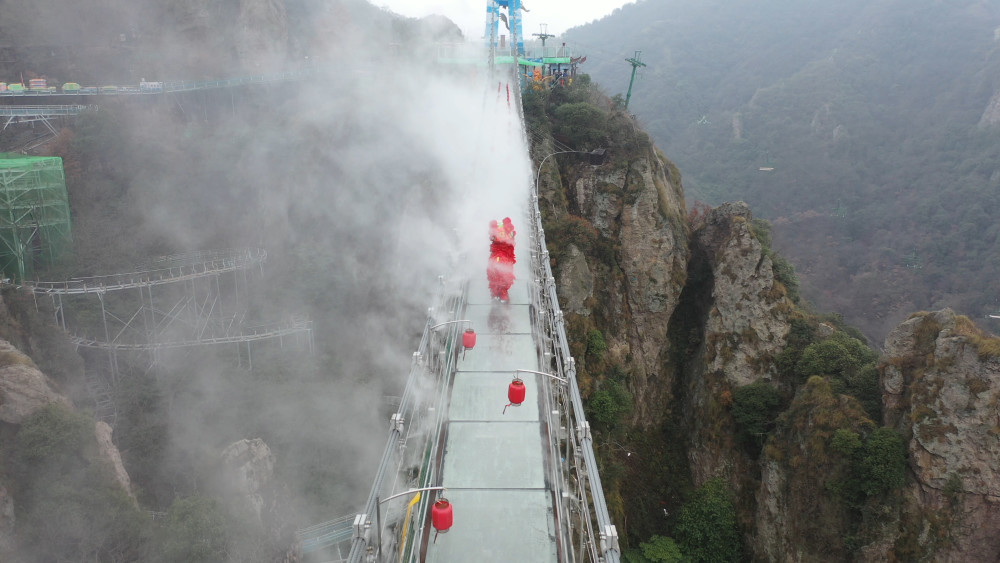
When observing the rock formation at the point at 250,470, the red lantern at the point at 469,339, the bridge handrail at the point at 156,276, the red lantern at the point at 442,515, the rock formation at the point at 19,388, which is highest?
the red lantern at the point at 469,339

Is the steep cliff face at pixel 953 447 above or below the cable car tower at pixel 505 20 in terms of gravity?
below

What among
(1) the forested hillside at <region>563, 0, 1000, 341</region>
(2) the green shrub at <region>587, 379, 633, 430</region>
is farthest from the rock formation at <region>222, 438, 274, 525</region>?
(1) the forested hillside at <region>563, 0, 1000, 341</region>

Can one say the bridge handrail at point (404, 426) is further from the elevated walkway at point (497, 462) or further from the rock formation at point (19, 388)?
the rock formation at point (19, 388)

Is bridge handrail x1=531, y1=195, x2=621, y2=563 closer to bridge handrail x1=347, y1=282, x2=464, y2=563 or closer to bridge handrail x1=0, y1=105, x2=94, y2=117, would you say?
bridge handrail x1=347, y1=282, x2=464, y2=563

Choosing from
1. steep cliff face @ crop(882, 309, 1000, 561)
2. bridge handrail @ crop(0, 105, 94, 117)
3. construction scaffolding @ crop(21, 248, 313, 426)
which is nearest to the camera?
steep cliff face @ crop(882, 309, 1000, 561)

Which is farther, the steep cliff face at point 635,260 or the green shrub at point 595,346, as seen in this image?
the steep cliff face at point 635,260

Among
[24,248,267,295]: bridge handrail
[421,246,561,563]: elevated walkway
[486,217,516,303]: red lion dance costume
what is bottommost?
[24,248,267,295]: bridge handrail

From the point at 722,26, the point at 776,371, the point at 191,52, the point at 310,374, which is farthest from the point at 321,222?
the point at 722,26

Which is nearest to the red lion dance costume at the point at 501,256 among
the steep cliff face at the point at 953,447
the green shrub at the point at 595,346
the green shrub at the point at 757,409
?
the green shrub at the point at 595,346

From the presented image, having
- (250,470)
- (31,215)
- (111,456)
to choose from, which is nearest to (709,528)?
(250,470)
